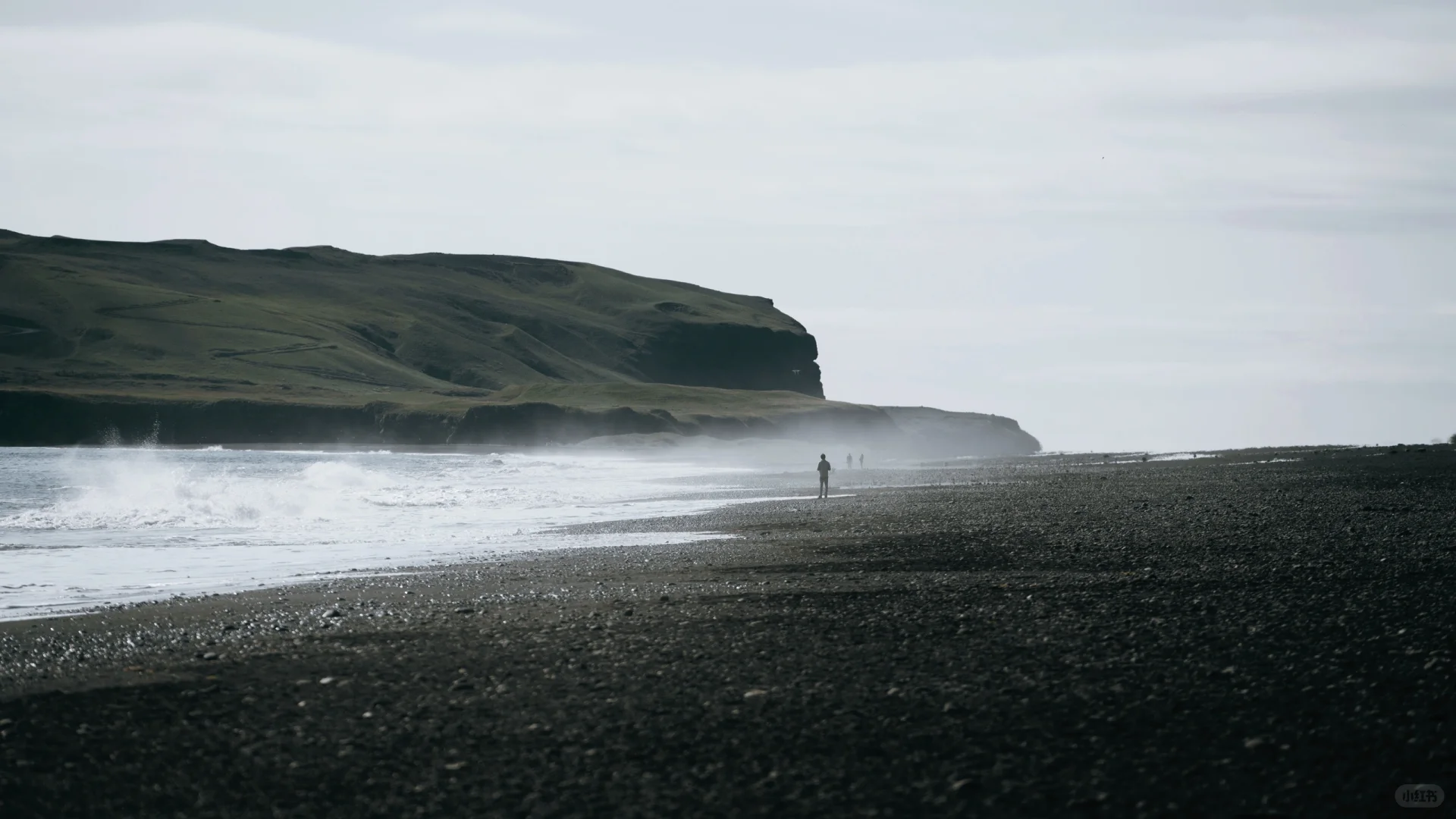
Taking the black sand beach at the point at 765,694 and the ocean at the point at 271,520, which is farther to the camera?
the ocean at the point at 271,520

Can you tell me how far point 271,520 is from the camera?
35.8m

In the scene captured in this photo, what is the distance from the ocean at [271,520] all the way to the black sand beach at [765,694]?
3.73m

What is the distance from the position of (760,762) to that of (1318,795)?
3541mm

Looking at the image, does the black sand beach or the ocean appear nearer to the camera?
the black sand beach

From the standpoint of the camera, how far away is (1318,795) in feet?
25.4

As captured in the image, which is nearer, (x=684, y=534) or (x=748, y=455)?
(x=684, y=534)

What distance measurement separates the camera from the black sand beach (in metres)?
8.19

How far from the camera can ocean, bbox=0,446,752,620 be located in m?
21.2

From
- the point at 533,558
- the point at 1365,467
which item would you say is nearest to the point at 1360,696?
the point at 533,558

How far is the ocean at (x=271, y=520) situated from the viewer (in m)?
21.2

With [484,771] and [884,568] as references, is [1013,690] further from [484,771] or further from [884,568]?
[884,568]

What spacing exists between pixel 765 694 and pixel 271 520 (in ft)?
93.5

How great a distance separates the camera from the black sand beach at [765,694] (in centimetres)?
819

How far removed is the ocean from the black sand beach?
3.73 metres
